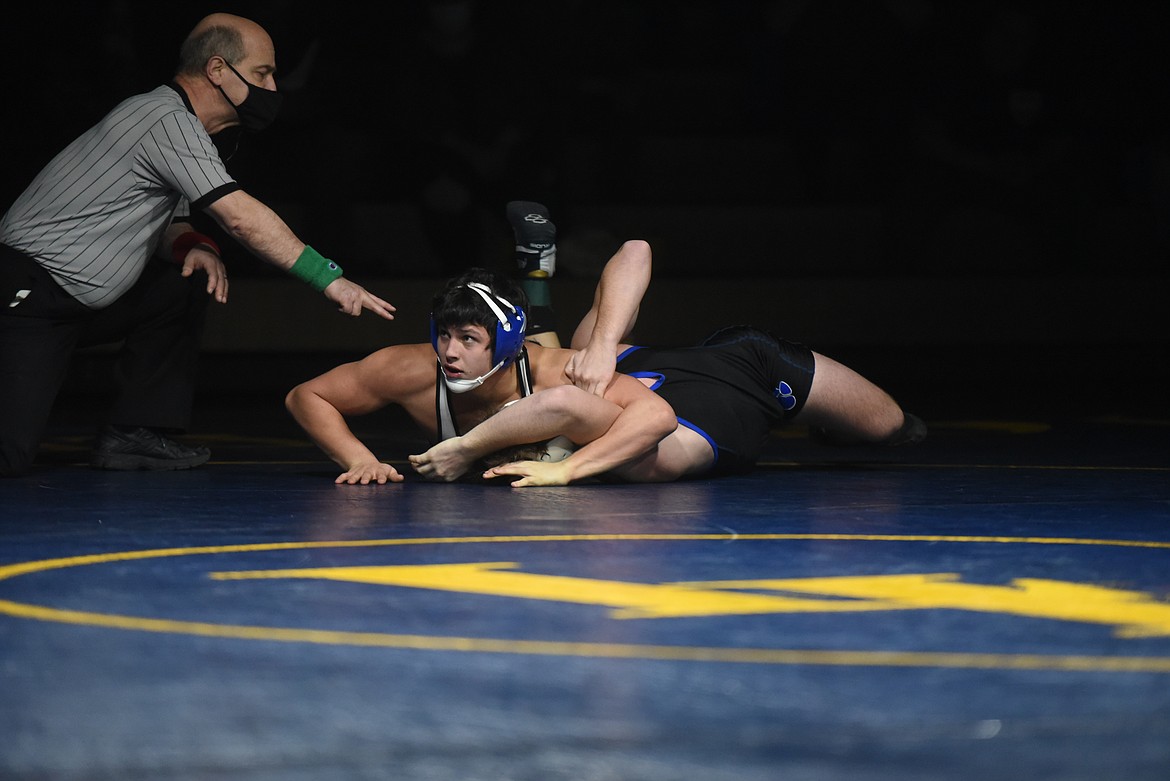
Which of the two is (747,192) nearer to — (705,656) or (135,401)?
(135,401)

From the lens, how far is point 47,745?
5.78 ft

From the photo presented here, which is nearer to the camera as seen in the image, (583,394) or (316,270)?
(583,394)

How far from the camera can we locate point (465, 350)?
162 inches

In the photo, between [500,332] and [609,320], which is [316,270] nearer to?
[500,332]

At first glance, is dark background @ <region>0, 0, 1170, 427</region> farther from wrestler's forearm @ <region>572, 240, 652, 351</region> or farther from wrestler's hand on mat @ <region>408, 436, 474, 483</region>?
wrestler's hand on mat @ <region>408, 436, 474, 483</region>

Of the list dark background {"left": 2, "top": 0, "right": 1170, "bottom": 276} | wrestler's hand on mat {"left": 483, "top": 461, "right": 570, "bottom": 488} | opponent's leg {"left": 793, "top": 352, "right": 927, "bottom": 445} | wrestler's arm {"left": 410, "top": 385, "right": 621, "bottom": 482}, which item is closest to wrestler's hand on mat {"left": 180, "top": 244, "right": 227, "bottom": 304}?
wrestler's arm {"left": 410, "top": 385, "right": 621, "bottom": 482}

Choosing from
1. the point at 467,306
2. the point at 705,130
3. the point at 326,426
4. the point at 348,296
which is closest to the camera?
the point at 467,306

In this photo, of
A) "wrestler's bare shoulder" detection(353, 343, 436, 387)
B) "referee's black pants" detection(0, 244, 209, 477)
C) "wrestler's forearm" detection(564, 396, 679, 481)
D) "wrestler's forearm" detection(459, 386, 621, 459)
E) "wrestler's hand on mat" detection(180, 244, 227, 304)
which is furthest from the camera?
"wrestler's hand on mat" detection(180, 244, 227, 304)

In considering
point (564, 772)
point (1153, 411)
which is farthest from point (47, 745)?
point (1153, 411)

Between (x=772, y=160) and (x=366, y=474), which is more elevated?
(x=772, y=160)

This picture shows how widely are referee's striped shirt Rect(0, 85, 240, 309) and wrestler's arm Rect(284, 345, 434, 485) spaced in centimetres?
66

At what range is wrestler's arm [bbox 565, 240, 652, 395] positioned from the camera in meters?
4.25

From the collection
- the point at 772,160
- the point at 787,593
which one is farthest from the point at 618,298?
the point at 772,160

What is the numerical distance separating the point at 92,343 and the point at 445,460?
A: 4.13 ft
